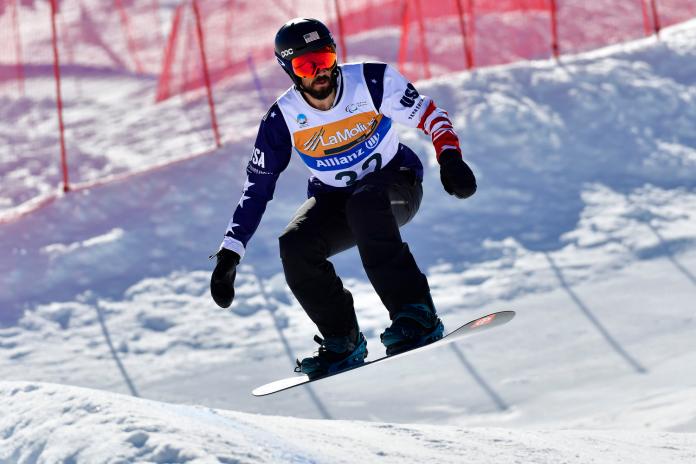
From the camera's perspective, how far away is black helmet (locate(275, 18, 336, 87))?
464 cm

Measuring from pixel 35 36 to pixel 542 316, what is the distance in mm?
14526

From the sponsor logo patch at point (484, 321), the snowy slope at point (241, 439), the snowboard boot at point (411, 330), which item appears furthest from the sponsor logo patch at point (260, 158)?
the sponsor logo patch at point (484, 321)

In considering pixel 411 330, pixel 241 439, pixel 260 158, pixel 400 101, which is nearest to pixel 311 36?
pixel 400 101

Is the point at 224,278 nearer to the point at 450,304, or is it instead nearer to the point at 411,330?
the point at 411,330

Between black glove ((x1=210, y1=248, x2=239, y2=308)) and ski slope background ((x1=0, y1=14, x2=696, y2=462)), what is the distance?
1.63 feet

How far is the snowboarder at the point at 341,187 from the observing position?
15.1 feet

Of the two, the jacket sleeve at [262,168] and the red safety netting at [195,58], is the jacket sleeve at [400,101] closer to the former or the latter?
the jacket sleeve at [262,168]

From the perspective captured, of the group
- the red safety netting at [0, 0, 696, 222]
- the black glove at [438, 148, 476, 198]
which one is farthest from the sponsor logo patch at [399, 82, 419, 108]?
the red safety netting at [0, 0, 696, 222]

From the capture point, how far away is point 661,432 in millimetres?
5520

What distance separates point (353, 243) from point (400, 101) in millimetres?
691

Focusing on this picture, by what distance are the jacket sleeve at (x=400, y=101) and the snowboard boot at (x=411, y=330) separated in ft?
2.72

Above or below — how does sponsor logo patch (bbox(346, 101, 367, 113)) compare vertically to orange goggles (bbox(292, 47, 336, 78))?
below

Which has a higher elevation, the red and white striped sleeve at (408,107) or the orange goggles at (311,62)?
the orange goggles at (311,62)

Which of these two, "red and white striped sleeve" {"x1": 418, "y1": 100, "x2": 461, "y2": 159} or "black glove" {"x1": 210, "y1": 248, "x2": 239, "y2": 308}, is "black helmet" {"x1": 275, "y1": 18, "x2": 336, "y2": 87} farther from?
"black glove" {"x1": 210, "y1": 248, "x2": 239, "y2": 308}
